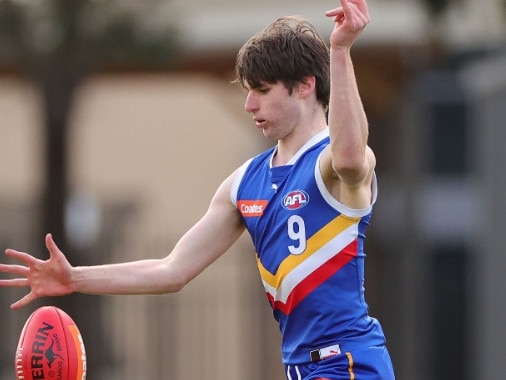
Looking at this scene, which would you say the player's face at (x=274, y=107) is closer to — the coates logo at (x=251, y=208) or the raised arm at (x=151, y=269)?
the coates logo at (x=251, y=208)

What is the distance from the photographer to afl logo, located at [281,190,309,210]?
6.24 metres

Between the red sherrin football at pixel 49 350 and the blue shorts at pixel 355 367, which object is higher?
the red sherrin football at pixel 49 350

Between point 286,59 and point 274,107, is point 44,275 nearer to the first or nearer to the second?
point 274,107

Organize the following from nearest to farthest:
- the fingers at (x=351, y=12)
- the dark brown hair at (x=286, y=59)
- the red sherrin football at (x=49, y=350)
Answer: the fingers at (x=351, y=12), the dark brown hair at (x=286, y=59), the red sherrin football at (x=49, y=350)

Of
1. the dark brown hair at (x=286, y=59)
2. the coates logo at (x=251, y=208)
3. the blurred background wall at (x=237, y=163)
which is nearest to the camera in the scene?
the dark brown hair at (x=286, y=59)

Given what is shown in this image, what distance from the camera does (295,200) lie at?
6.27m

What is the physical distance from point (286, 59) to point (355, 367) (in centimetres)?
126

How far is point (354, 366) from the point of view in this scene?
6.19 meters

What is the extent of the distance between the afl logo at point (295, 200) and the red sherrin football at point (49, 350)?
48.4 inches

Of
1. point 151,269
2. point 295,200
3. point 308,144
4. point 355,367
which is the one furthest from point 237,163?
point 355,367

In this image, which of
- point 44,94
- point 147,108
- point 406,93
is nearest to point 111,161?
point 147,108

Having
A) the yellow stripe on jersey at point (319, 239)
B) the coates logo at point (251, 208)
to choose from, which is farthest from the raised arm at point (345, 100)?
the coates logo at point (251, 208)

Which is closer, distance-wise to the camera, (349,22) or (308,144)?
(349,22)

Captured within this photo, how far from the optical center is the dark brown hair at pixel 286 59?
6320 mm
